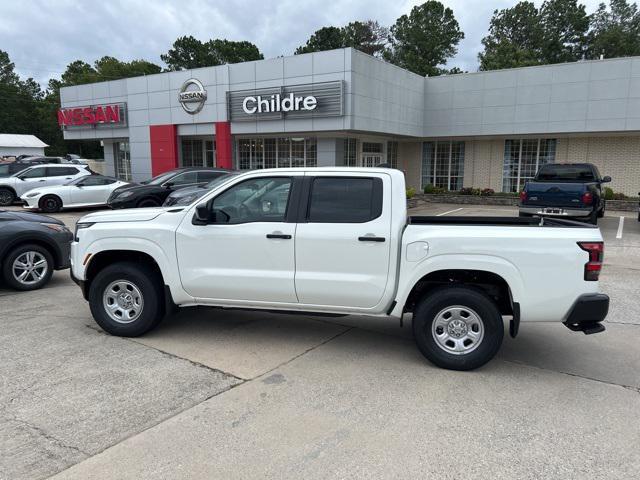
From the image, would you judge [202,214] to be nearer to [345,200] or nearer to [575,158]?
[345,200]

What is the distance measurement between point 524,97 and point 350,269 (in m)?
22.0

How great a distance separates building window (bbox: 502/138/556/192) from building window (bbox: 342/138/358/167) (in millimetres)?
7960

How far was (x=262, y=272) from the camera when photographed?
5.08m

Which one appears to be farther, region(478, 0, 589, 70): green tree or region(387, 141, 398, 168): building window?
region(478, 0, 589, 70): green tree

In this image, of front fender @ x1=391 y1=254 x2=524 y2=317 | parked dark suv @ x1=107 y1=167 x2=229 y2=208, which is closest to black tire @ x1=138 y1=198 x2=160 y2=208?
parked dark suv @ x1=107 y1=167 x2=229 y2=208

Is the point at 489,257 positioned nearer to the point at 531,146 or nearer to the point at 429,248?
the point at 429,248

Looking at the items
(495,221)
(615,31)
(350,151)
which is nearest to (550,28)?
(615,31)

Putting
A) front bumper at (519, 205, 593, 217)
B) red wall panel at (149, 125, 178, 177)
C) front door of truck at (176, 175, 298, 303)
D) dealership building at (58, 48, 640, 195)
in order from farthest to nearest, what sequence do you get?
red wall panel at (149, 125, 178, 177), dealership building at (58, 48, 640, 195), front bumper at (519, 205, 593, 217), front door of truck at (176, 175, 298, 303)

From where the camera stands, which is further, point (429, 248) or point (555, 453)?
point (429, 248)

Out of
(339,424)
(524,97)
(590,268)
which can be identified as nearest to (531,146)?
(524,97)

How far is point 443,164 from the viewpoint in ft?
90.8

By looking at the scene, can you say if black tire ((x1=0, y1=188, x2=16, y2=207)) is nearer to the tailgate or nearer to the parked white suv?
the parked white suv

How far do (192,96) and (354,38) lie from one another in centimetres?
4354

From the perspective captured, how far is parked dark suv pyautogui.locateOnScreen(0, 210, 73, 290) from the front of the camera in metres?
7.50
